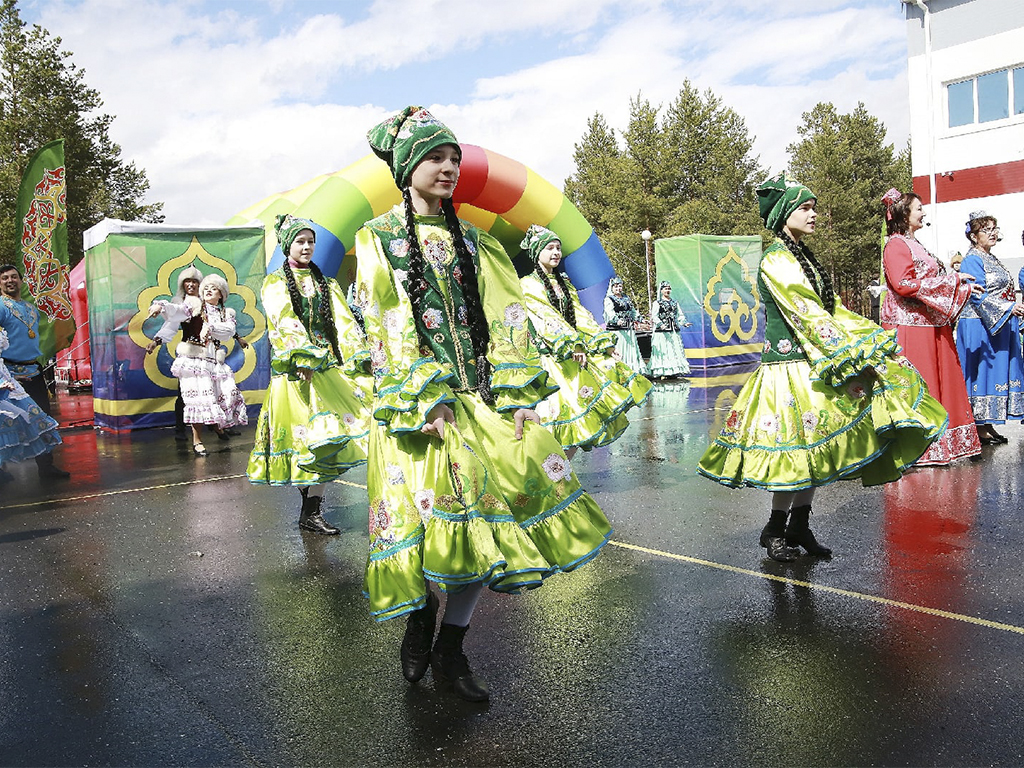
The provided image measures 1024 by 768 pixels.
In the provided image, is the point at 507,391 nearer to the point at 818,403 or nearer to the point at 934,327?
the point at 818,403

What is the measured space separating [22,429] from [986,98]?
19207mm

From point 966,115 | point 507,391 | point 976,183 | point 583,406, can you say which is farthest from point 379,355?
point 966,115

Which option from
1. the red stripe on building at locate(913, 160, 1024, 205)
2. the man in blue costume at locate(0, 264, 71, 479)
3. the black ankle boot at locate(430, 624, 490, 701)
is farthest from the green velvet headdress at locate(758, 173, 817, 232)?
the red stripe on building at locate(913, 160, 1024, 205)

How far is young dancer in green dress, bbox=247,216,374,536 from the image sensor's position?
555 cm

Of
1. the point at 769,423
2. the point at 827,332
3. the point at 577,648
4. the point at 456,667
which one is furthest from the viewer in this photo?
the point at 769,423

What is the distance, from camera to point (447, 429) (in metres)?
2.93

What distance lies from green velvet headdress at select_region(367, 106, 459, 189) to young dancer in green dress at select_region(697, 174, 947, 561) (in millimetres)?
2116

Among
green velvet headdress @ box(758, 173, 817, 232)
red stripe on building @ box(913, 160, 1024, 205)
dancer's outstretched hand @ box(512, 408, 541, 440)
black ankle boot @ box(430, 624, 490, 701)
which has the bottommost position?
black ankle boot @ box(430, 624, 490, 701)

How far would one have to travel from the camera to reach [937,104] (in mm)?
19703

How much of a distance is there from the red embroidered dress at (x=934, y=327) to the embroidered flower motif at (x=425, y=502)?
4.88 meters

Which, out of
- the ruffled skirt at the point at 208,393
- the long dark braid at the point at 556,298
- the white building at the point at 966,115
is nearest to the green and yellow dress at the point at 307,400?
the long dark braid at the point at 556,298

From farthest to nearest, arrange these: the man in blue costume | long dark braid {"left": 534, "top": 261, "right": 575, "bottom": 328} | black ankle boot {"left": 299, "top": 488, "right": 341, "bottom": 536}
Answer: the man in blue costume < long dark braid {"left": 534, "top": 261, "right": 575, "bottom": 328} < black ankle boot {"left": 299, "top": 488, "right": 341, "bottom": 536}

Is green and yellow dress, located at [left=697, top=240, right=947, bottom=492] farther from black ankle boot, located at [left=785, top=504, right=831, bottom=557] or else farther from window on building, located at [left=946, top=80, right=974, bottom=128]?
window on building, located at [left=946, top=80, right=974, bottom=128]

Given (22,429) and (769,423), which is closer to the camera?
(769,423)
